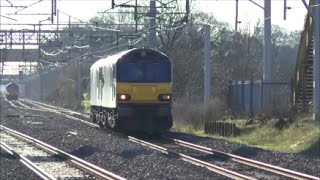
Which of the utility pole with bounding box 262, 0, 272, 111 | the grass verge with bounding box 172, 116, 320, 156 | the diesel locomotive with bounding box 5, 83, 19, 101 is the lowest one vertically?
the diesel locomotive with bounding box 5, 83, 19, 101

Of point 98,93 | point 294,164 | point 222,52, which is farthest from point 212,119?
point 222,52

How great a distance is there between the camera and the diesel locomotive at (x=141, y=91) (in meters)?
26.1

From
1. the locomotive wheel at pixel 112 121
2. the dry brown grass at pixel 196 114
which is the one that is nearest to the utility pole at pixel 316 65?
the locomotive wheel at pixel 112 121

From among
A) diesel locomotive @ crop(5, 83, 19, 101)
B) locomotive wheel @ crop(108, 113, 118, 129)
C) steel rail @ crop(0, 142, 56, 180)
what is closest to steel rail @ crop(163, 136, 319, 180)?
steel rail @ crop(0, 142, 56, 180)

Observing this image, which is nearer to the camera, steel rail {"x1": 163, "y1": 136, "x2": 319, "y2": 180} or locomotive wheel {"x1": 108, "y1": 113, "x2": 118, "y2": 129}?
steel rail {"x1": 163, "y1": 136, "x2": 319, "y2": 180}

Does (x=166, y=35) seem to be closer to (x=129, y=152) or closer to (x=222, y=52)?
(x=222, y=52)

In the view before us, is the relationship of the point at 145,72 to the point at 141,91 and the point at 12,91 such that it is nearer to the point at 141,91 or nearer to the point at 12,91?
the point at 141,91

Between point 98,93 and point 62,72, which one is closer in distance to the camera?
point 98,93

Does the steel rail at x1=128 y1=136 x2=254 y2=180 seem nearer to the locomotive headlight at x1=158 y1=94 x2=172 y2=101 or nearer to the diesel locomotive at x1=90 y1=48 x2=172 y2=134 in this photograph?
the diesel locomotive at x1=90 y1=48 x2=172 y2=134

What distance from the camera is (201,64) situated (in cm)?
4700

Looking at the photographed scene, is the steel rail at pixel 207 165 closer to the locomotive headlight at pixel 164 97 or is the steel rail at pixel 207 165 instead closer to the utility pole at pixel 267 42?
the locomotive headlight at pixel 164 97

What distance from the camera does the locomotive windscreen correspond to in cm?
2630

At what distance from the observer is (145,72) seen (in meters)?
26.4

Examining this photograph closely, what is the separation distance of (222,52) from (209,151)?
3722 centimetres
